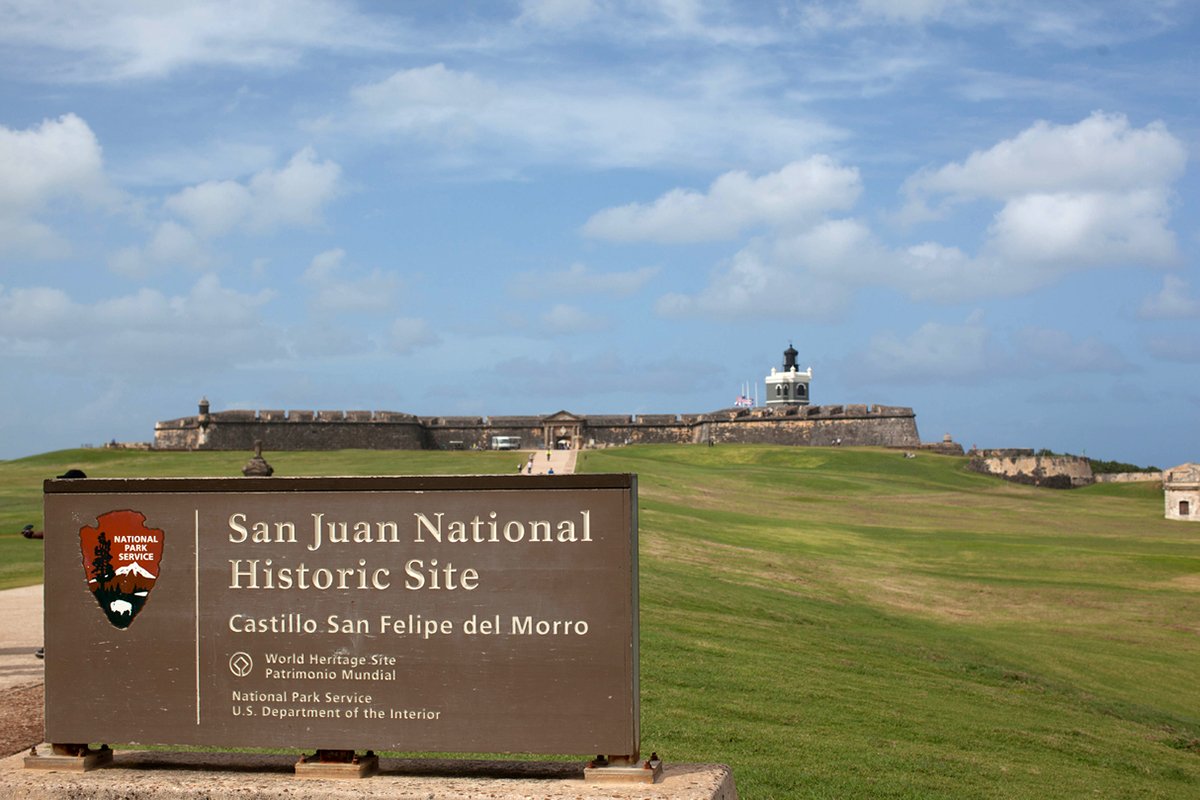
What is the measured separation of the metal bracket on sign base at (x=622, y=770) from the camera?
218 inches

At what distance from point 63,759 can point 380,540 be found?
75.5 inches

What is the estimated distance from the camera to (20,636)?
42.8 ft

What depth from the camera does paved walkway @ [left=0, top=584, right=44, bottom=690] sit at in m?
10.8

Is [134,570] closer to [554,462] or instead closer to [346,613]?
[346,613]

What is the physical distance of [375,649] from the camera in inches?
228

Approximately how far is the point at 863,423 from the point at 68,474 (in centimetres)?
6469

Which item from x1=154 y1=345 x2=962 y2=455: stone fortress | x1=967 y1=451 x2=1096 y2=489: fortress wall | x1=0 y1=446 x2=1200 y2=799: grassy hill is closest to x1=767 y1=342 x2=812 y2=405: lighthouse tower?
x1=154 y1=345 x2=962 y2=455: stone fortress

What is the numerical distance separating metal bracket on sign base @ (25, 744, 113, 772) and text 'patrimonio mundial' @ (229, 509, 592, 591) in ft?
3.72

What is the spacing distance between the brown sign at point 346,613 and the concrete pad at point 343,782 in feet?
0.57

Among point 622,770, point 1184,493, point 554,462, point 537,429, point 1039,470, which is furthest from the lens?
point 537,429

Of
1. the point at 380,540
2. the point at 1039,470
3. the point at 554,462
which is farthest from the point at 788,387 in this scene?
the point at 380,540

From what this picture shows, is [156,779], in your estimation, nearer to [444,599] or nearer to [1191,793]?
[444,599]

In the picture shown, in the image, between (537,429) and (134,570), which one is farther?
(537,429)

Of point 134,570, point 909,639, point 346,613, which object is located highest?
point 134,570
